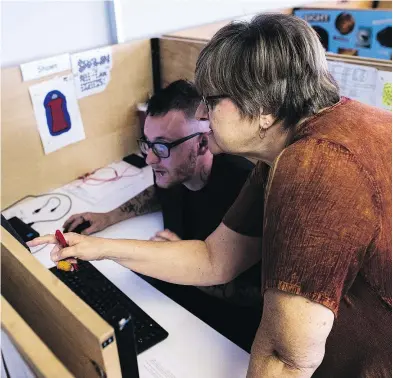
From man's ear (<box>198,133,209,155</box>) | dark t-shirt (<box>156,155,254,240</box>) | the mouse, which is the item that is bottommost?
the mouse

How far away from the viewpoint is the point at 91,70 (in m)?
1.45

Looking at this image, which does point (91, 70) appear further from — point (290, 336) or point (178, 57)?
point (290, 336)

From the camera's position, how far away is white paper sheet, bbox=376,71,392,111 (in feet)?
3.94

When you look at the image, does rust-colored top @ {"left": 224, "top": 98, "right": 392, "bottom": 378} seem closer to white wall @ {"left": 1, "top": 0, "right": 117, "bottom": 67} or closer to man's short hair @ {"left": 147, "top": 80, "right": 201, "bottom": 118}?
man's short hair @ {"left": 147, "top": 80, "right": 201, "bottom": 118}

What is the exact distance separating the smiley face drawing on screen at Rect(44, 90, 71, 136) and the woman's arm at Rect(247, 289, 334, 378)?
1024mm

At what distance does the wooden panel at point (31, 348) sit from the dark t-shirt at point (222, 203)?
728mm

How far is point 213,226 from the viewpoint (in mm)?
1205

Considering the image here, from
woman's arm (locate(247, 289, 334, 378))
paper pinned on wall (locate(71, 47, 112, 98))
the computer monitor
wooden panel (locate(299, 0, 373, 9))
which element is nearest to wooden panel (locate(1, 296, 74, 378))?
the computer monitor

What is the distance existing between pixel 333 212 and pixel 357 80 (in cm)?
83

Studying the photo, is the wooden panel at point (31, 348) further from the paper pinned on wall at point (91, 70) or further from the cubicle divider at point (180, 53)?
the cubicle divider at point (180, 53)

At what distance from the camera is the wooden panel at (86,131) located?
130 centimetres

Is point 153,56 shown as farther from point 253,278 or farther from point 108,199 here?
point 253,278

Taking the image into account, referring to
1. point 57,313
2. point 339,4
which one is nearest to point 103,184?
point 57,313

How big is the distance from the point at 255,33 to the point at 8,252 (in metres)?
0.52
